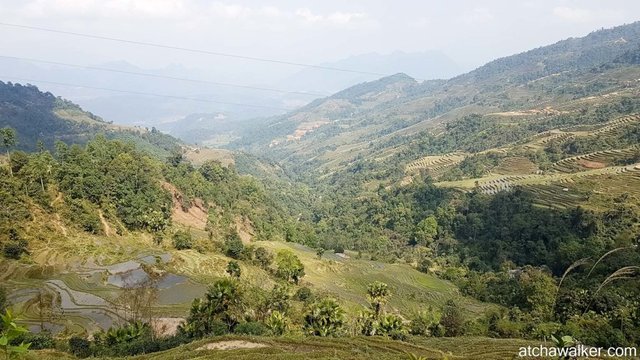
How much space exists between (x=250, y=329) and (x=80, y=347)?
15140mm

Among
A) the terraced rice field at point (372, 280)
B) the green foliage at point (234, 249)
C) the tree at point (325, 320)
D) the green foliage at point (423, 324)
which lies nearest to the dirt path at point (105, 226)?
the green foliage at point (234, 249)

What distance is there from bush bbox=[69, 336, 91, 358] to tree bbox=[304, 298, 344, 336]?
800 inches

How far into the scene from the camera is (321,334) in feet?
149

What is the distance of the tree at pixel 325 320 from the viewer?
149ft

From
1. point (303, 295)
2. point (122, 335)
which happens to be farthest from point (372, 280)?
point (122, 335)

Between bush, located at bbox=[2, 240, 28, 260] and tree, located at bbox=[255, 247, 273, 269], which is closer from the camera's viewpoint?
bush, located at bbox=[2, 240, 28, 260]

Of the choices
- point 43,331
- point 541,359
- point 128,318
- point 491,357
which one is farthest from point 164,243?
point 541,359

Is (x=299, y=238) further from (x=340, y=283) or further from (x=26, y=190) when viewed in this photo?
(x=26, y=190)

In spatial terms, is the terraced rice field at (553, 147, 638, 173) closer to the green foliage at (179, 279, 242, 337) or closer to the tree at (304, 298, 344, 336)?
the tree at (304, 298, 344, 336)

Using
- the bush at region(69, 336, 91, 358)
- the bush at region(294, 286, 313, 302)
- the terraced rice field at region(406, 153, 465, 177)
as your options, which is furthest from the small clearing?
the terraced rice field at region(406, 153, 465, 177)

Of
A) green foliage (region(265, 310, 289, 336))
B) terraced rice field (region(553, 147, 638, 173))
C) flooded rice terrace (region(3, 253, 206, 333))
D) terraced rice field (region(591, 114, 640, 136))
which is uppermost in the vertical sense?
terraced rice field (region(591, 114, 640, 136))

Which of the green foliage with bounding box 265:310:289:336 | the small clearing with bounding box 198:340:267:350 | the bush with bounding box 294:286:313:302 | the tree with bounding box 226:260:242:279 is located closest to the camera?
the small clearing with bounding box 198:340:267:350

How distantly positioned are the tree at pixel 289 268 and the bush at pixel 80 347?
3978 centimetres

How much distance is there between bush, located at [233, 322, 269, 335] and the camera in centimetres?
4394
